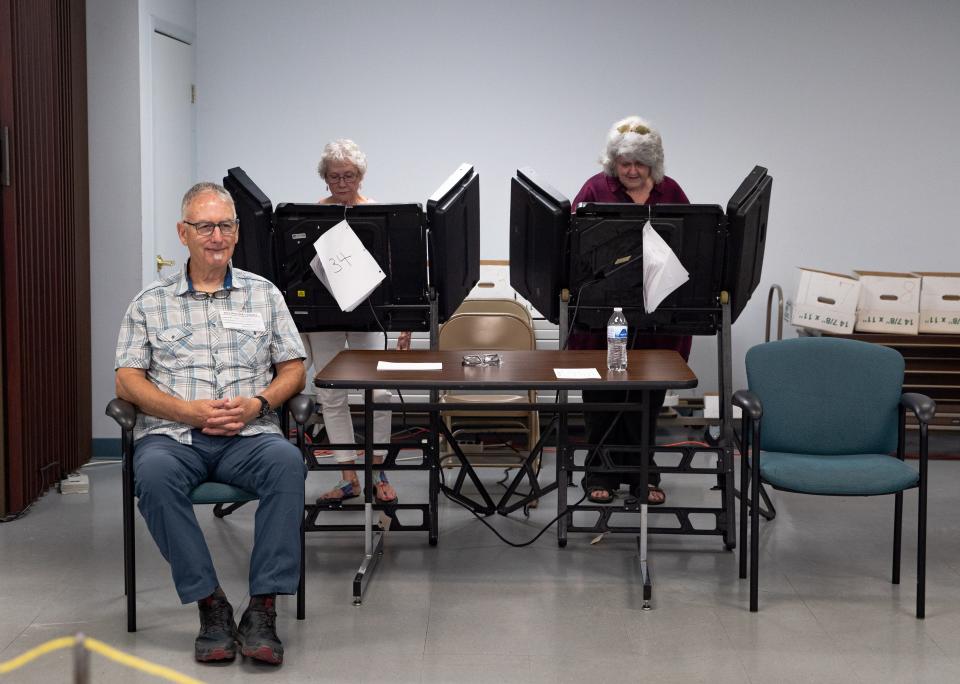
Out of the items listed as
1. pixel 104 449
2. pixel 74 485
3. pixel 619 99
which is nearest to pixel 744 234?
pixel 619 99

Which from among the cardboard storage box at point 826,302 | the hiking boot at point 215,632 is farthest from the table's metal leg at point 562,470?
the cardboard storage box at point 826,302

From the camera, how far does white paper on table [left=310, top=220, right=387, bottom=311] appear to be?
378 centimetres

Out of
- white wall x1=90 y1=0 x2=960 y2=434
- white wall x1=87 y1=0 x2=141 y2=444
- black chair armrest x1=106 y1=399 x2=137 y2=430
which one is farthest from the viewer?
white wall x1=90 y1=0 x2=960 y2=434

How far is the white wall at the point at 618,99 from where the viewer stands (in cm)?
601

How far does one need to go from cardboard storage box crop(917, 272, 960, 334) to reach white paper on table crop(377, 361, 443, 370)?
10.4ft

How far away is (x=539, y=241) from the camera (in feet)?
12.9

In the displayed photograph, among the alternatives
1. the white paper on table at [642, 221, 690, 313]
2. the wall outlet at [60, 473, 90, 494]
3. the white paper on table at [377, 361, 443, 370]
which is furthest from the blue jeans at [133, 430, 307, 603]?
the wall outlet at [60, 473, 90, 494]

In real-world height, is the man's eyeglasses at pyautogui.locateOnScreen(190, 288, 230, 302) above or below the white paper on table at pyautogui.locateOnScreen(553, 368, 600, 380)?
above

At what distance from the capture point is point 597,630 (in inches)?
125

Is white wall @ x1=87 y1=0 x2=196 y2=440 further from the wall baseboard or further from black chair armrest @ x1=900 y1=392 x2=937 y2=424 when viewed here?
black chair armrest @ x1=900 y1=392 x2=937 y2=424

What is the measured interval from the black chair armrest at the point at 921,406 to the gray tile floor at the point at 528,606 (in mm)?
619

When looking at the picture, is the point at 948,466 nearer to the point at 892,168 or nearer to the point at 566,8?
the point at 892,168

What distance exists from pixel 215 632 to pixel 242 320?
95 cm

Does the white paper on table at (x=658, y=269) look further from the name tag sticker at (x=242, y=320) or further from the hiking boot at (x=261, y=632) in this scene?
the hiking boot at (x=261, y=632)
